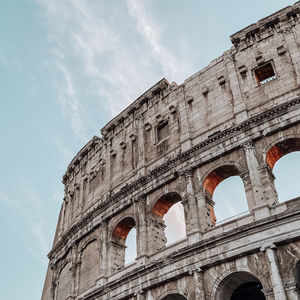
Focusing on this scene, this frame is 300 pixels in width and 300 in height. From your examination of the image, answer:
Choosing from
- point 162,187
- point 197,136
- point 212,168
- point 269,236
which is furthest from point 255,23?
point 269,236

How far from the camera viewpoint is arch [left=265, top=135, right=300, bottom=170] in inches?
625

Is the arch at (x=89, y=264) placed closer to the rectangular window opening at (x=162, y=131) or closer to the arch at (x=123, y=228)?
the arch at (x=123, y=228)

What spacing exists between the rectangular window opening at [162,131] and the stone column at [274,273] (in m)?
8.95

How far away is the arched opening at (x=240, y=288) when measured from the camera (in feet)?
47.3

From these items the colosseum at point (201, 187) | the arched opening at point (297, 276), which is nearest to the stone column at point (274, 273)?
the colosseum at point (201, 187)

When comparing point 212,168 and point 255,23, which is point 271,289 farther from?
point 255,23

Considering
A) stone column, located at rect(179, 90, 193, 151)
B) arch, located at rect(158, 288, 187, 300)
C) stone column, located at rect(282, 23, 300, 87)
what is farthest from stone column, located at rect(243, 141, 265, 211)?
arch, located at rect(158, 288, 187, 300)

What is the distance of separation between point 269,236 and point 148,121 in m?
10.5

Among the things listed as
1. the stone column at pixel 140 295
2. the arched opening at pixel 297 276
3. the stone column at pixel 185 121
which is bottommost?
the arched opening at pixel 297 276

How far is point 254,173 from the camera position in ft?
51.4

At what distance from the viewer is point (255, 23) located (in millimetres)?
19875

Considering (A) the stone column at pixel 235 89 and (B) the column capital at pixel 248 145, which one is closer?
(B) the column capital at pixel 248 145

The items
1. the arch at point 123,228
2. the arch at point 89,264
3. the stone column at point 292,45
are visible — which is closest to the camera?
the stone column at point 292,45

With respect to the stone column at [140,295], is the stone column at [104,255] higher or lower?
higher
